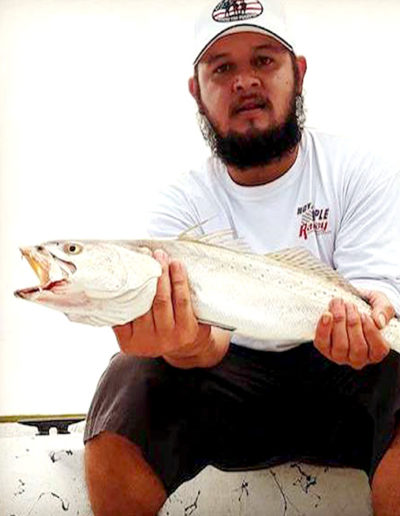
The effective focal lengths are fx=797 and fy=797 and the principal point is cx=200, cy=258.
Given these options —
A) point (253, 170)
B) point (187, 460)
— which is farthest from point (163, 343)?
point (253, 170)

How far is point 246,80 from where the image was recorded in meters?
1.82

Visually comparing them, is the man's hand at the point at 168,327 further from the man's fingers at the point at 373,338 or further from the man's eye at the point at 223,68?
the man's eye at the point at 223,68

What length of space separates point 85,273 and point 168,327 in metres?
0.19

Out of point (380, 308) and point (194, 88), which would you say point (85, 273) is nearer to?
point (380, 308)

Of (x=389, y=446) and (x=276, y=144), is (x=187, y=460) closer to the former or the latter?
(x=389, y=446)

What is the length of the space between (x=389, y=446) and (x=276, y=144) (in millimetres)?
735


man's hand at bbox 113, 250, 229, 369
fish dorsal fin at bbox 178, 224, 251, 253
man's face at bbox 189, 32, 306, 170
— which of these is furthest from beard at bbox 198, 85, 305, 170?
Answer: man's hand at bbox 113, 250, 229, 369

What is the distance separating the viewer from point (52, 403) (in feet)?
6.90

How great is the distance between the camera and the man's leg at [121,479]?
4.91ft

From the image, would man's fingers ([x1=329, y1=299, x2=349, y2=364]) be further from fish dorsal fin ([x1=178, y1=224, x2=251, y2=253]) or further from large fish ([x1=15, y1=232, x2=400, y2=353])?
fish dorsal fin ([x1=178, y1=224, x2=251, y2=253])

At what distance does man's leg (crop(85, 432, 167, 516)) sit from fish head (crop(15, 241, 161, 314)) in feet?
1.06

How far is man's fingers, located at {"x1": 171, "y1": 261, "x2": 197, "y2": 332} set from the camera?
138 centimetres

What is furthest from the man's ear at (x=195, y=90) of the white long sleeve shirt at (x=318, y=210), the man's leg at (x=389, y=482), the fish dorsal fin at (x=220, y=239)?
the man's leg at (x=389, y=482)

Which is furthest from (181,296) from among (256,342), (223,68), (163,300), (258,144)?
(223,68)
